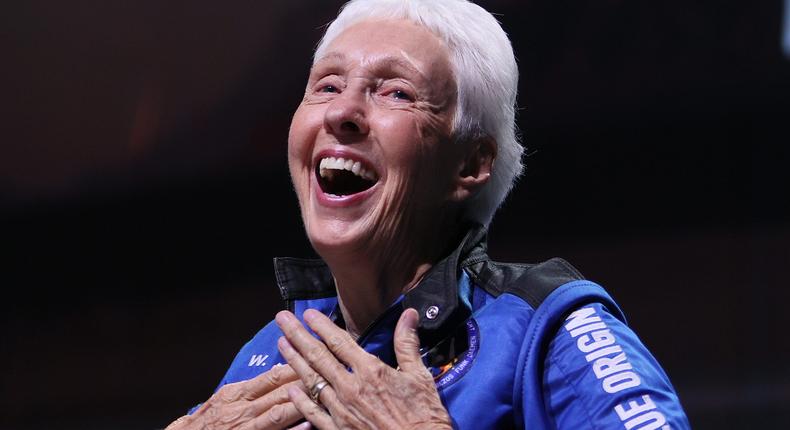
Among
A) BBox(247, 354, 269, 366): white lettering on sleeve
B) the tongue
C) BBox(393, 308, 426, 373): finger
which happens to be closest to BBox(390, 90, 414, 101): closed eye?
the tongue

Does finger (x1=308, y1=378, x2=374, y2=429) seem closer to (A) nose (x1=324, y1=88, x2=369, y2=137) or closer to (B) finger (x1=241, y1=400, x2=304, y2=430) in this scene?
(B) finger (x1=241, y1=400, x2=304, y2=430)

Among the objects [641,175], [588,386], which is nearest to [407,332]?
[588,386]

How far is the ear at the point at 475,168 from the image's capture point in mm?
1185

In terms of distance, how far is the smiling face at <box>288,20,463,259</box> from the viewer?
1.11m

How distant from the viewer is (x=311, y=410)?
1.00 meters

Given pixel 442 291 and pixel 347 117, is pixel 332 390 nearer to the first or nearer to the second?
pixel 442 291

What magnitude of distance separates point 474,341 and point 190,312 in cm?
173

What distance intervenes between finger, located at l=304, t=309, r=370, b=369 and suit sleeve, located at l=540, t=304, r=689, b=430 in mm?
177

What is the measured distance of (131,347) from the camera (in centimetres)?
268

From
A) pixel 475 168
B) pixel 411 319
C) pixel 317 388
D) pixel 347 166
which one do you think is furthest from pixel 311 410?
pixel 475 168

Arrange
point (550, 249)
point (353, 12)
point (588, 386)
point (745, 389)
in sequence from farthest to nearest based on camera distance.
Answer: point (550, 249), point (745, 389), point (353, 12), point (588, 386)

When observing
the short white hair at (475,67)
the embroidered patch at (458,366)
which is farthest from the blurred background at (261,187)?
the embroidered patch at (458,366)

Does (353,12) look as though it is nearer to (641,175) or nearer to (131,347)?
(641,175)

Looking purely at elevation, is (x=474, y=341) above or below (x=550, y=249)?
below
